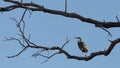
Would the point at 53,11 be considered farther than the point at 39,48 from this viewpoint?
No

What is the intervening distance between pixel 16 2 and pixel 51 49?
4.59 ft

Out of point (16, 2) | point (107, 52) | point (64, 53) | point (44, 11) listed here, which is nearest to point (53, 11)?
point (44, 11)

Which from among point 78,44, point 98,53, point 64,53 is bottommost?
point 78,44

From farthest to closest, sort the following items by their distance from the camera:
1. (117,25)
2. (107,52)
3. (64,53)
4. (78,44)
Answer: (78,44) < (64,53) < (107,52) < (117,25)

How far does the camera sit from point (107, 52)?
18.1 feet

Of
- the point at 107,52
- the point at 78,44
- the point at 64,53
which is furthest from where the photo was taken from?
the point at 78,44

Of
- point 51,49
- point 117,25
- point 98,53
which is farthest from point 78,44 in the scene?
point 117,25

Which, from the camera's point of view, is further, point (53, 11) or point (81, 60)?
point (81, 60)

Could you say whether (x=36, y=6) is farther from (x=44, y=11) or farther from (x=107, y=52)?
(x=107, y=52)

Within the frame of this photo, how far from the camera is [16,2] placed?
5375mm

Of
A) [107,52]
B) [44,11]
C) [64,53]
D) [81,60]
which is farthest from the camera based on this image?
[64,53]

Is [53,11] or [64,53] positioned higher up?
[53,11]

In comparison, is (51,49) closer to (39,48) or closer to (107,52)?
(39,48)

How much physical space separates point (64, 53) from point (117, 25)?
1.76 metres
